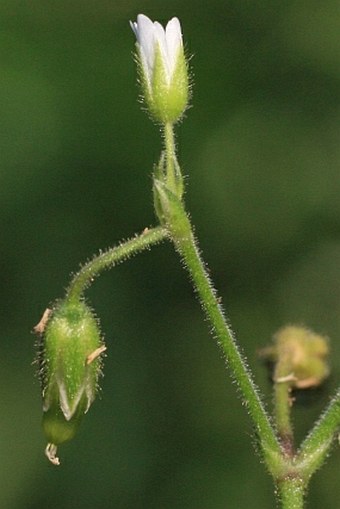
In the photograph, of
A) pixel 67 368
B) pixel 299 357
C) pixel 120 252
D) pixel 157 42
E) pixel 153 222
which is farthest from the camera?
pixel 153 222

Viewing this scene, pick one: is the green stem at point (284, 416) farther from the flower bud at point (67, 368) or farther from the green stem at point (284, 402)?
the flower bud at point (67, 368)

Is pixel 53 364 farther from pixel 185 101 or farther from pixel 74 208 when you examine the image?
pixel 74 208

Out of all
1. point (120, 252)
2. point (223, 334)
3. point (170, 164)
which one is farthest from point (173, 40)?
point (223, 334)

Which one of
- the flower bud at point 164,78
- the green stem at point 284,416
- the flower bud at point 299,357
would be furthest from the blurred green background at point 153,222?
the flower bud at point 164,78

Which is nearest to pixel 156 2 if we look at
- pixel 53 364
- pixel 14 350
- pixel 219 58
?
pixel 219 58

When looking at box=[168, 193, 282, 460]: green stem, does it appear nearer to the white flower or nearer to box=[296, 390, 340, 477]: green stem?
box=[296, 390, 340, 477]: green stem

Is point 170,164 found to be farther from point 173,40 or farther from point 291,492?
point 291,492
